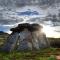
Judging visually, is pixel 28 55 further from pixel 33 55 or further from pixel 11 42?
pixel 11 42

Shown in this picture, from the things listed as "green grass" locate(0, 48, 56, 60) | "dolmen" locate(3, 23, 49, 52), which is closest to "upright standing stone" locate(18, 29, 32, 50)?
"dolmen" locate(3, 23, 49, 52)

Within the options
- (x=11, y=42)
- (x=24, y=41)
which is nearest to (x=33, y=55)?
(x=24, y=41)

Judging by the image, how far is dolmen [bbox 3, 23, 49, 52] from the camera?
537 cm

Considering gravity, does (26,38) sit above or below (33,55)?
above

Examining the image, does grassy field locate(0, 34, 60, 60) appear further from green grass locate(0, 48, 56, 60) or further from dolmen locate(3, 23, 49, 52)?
dolmen locate(3, 23, 49, 52)

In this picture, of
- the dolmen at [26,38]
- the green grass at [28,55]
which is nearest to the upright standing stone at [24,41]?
the dolmen at [26,38]

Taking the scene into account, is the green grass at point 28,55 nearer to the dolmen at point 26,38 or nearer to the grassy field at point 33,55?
the grassy field at point 33,55

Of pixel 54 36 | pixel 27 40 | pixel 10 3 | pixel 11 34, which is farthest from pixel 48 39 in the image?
pixel 10 3

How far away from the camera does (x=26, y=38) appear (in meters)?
5.42

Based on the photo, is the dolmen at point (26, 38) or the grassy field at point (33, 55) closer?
the grassy field at point (33, 55)

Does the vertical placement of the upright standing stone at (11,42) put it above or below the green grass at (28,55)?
above

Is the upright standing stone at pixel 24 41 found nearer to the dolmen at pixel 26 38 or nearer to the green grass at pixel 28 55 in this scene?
the dolmen at pixel 26 38

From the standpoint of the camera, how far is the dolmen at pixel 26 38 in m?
5.37

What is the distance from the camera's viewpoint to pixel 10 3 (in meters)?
5.55
